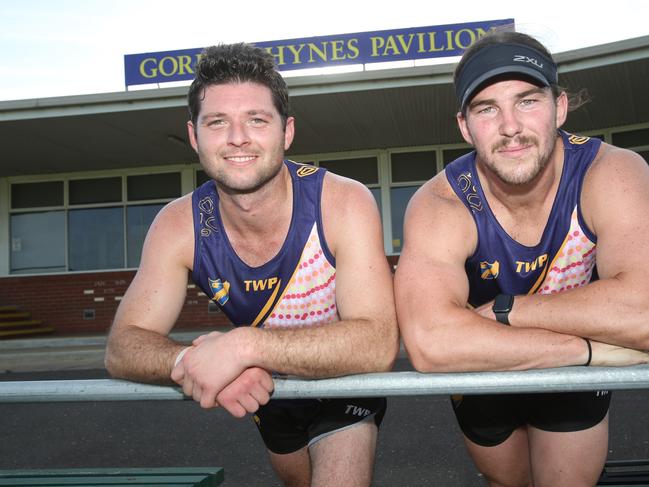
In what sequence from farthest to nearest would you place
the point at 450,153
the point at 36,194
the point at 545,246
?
the point at 36,194
the point at 450,153
the point at 545,246

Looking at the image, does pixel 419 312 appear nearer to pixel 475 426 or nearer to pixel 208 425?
pixel 475 426

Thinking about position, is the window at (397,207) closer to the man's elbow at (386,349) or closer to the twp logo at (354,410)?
the twp logo at (354,410)

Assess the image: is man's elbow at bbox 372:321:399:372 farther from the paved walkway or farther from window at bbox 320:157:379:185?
window at bbox 320:157:379:185

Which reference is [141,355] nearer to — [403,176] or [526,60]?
[526,60]

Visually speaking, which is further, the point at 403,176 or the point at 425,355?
the point at 403,176

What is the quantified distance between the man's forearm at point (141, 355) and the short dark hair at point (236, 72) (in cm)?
95

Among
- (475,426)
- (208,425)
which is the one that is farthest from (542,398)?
(208,425)

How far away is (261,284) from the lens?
2787mm

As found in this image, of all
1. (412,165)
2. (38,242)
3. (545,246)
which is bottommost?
(545,246)

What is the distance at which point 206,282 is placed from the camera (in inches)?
114

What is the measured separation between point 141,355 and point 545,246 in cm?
164

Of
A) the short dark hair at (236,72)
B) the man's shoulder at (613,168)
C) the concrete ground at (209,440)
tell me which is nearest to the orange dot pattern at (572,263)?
the man's shoulder at (613,168)

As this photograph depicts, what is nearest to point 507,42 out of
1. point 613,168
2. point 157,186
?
point 613,168

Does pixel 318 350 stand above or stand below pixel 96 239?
below
